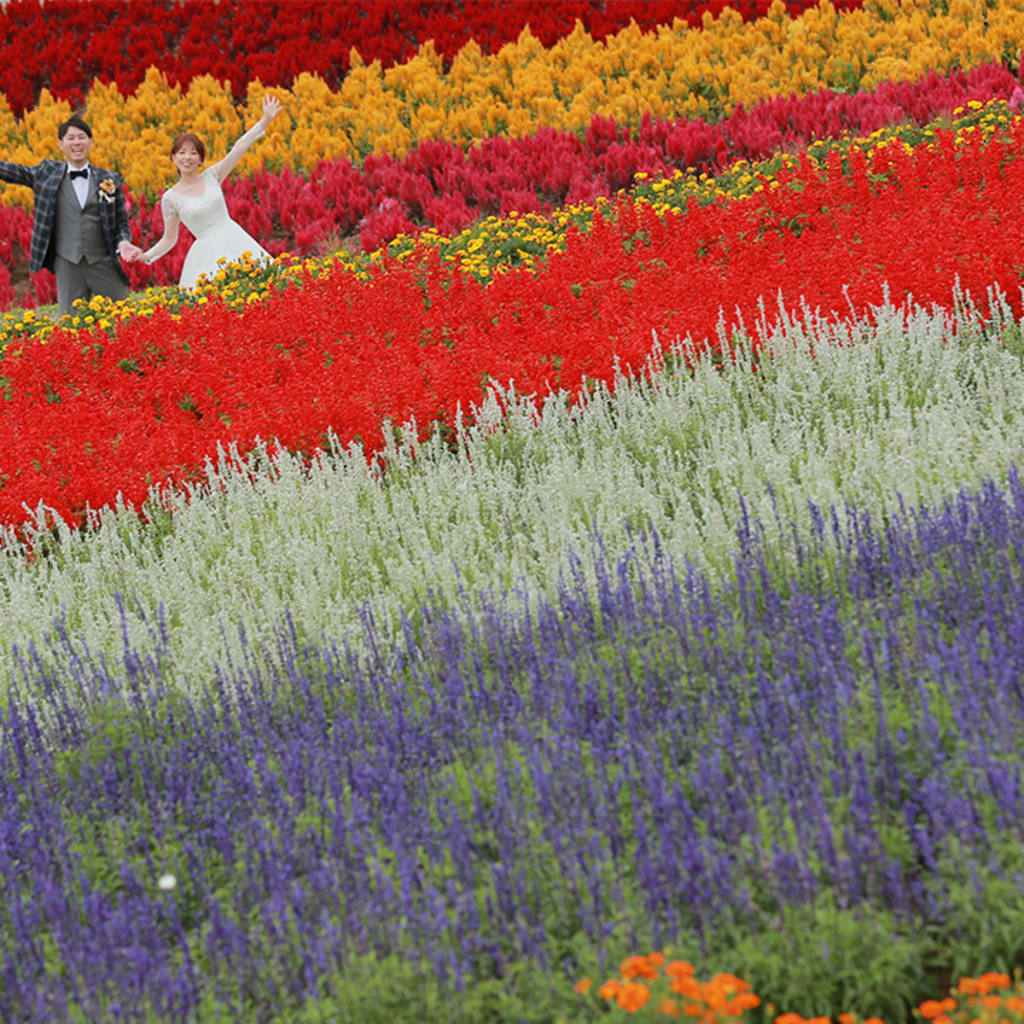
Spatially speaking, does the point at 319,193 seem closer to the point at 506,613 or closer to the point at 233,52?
the point at 233,52

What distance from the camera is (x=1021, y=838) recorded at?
264 cm

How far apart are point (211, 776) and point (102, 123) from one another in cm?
1659

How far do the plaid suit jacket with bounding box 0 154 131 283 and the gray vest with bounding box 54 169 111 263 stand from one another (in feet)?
0.14

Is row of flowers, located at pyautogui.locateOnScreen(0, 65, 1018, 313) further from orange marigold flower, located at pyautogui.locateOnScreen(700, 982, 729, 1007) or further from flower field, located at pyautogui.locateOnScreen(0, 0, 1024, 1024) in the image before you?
orange marigold flower, located at pyautogui.locateOnScreen(700, 982, 729, 1007)

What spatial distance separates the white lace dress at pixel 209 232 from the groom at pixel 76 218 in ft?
2.25

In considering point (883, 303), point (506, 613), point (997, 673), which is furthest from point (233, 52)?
point (997, 673)

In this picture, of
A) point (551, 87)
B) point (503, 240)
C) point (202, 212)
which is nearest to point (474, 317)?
point (503, 240)

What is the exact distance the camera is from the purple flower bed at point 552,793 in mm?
2625

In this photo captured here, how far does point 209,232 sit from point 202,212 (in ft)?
0.89

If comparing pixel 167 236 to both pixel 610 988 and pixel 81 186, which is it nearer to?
pixel 81 186

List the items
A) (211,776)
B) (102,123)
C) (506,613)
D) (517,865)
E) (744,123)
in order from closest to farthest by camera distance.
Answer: (517,865) → (211,776) → (506,613) → (744,123) → (102,123)

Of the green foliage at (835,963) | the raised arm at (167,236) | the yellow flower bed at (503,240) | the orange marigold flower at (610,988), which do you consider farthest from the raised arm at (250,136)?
the orange marigold flower at (610,988)

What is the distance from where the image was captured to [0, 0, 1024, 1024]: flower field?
8.69 feet

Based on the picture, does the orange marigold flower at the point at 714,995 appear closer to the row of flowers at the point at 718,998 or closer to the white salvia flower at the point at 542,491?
the row of flowers at the point at 718,998
